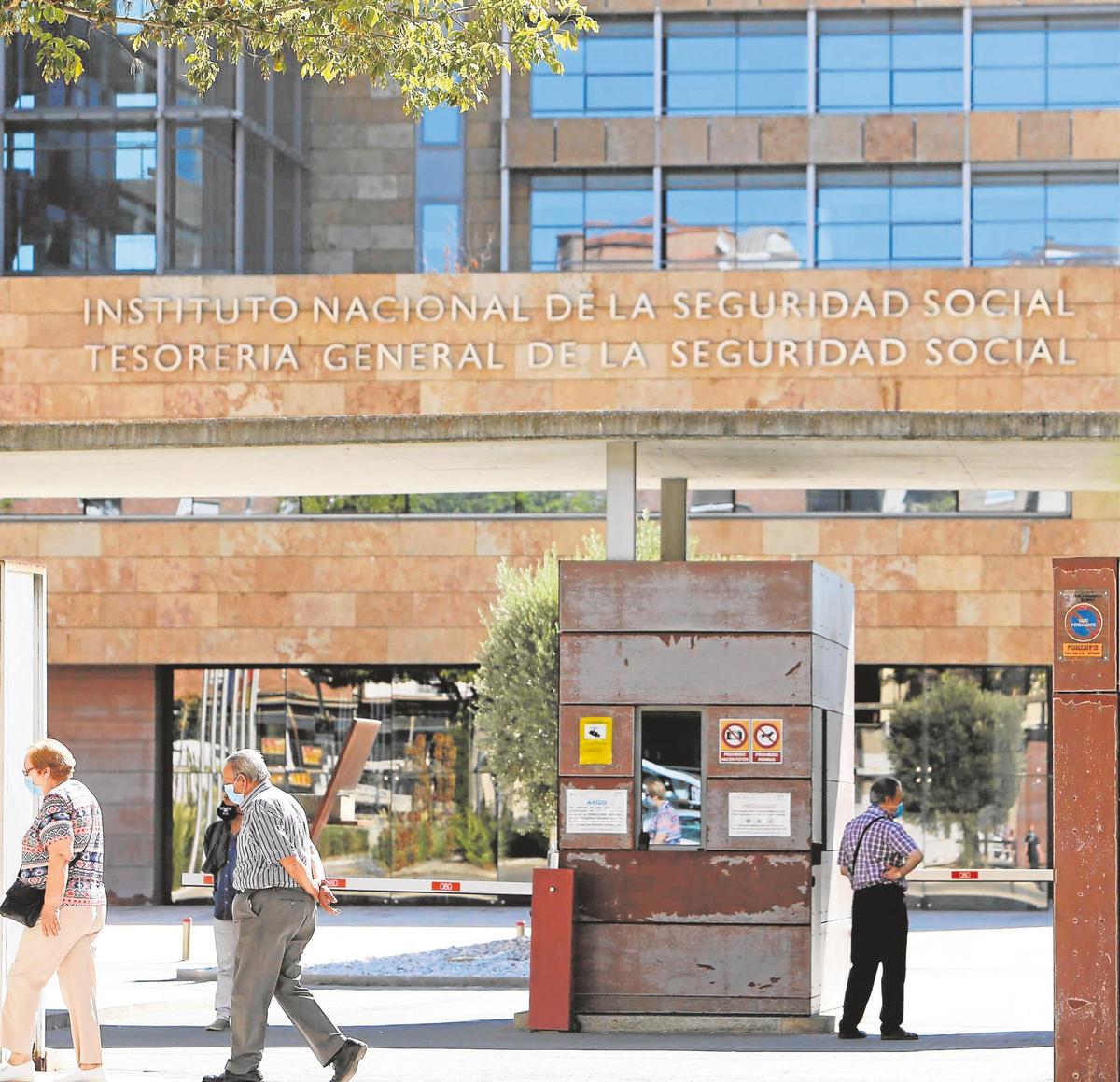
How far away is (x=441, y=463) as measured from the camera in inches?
575

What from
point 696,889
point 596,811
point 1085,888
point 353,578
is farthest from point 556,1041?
point 353,578

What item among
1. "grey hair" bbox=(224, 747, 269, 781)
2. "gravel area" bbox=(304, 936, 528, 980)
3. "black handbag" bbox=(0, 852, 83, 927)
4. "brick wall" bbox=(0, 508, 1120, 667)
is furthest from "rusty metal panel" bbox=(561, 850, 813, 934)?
"brick wall" bbox=(0, 508, 1120, 667)

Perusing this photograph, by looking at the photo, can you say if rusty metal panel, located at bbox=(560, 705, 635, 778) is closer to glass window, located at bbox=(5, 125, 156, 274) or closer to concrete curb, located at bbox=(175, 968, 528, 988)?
concrete curb, located at bbox=(175, 968, 528, 988)

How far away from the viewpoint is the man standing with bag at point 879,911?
13.1 meters

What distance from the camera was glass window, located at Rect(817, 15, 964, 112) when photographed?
3178cm

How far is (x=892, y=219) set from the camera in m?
31.7

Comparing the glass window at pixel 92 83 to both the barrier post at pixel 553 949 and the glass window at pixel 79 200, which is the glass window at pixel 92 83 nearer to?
the glass window at pixel 79 200

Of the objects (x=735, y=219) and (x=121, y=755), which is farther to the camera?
(x=735, y=219)

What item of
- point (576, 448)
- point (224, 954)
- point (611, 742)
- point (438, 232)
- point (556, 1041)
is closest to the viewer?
point (556, 1041)

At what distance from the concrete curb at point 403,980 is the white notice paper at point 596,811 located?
198 inches

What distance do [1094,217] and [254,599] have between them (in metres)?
13.7

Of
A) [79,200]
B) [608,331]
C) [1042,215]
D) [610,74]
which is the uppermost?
[610,74]

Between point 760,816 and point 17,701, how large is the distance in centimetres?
463

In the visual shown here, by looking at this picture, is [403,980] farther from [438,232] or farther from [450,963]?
[438,232]
